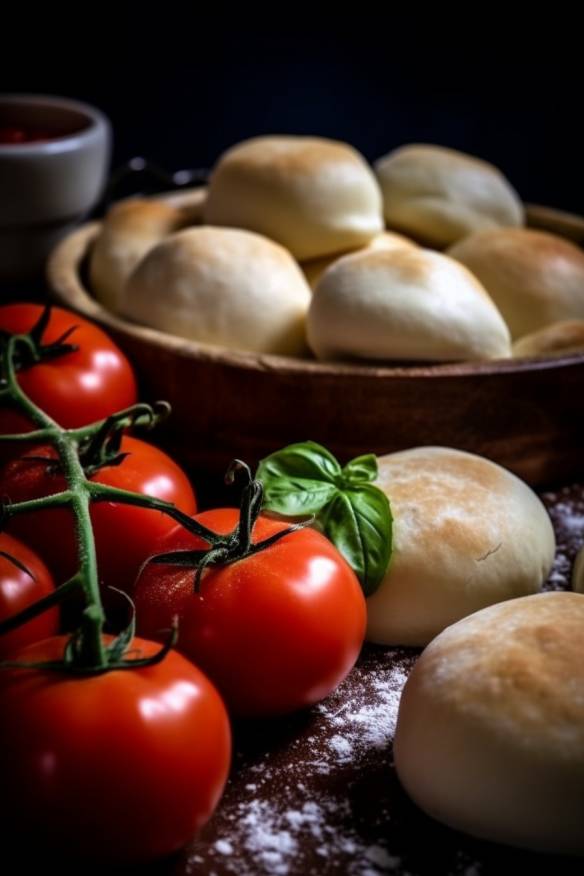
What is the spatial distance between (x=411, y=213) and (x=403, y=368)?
48 centimetres

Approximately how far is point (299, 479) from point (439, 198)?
2.44ft

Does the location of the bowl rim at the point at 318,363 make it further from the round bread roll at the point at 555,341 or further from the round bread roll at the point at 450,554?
the round bread roll at the point at 450,554

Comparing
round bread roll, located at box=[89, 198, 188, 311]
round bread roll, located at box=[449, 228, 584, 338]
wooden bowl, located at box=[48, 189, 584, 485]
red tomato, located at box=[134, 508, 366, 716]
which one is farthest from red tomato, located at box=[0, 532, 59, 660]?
round bread roll, located at box=[449, 228, 584, 338]

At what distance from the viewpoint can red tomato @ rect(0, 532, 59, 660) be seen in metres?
0.89

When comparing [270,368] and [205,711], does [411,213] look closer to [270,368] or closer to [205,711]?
[270,368]

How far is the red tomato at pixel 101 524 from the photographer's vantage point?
3.39 feet

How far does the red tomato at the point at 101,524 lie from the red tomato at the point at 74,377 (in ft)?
0.49

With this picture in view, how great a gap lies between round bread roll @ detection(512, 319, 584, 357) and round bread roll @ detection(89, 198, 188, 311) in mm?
548

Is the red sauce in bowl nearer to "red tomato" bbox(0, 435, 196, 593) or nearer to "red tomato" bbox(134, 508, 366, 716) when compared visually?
"red tomato" bbox(0, 435, 196, 593)

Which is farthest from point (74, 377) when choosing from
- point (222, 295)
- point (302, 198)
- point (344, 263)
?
point (302, 198)

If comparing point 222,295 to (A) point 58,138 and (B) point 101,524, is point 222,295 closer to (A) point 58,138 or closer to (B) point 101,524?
(B) point 101,524

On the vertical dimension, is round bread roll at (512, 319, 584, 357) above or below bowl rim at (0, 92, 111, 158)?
below

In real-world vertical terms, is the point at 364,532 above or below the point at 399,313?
below

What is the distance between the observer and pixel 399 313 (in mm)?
1252
